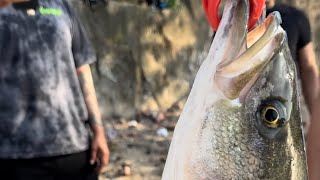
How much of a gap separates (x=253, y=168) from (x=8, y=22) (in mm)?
1412

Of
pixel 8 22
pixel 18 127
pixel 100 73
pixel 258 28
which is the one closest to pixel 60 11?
pixel 8 22

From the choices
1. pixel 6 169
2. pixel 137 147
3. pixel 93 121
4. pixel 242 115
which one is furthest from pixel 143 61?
pixel 242 115

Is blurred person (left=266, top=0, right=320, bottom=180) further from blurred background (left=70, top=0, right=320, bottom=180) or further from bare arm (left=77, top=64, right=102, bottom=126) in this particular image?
blurred background (left=70, top=0, right=320, bottom=180)

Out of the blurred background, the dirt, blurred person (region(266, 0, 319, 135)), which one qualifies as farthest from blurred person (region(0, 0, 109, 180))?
the blurred background

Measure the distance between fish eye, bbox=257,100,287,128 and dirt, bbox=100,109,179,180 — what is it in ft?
15.2

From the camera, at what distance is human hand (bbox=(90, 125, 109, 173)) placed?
291 cm

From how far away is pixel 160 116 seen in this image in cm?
855

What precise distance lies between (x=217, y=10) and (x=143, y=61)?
7057 mm

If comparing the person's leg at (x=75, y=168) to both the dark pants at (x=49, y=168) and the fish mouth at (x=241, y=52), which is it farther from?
the fish mouth at (x=241, y=52)

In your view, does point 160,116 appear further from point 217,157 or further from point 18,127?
point 217,157

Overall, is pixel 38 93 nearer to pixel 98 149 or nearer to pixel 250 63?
pixel 98 149

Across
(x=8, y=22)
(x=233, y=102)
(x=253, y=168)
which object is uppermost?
(x=8, y=22)

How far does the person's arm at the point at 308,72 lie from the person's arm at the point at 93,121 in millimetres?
1370

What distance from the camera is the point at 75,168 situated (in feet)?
9.30
